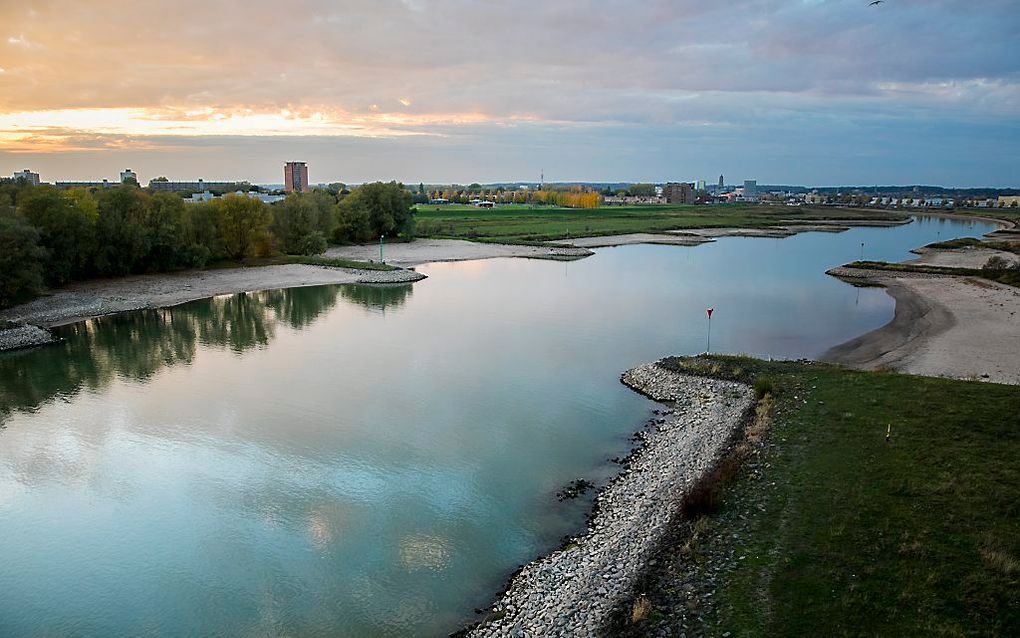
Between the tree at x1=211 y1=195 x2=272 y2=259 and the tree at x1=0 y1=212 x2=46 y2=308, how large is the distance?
1561 cm

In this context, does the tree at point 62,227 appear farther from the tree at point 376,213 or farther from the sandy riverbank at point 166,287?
the tree at point 376,213

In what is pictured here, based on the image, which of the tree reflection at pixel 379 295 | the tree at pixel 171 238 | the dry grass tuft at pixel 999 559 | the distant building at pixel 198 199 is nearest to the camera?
the dry grass tuft at pixel 999 559

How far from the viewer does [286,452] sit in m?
16.0

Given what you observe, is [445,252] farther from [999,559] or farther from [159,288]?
[999,559]

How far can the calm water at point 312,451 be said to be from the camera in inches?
412

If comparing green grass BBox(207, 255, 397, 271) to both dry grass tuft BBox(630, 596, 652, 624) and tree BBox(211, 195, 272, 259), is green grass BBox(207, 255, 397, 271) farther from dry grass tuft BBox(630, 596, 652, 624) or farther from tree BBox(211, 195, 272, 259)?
dry grass tuft BBox(630, 596, 652, 624)

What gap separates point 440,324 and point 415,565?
20197mm

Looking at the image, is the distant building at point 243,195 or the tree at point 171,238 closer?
the tree at point 171,238

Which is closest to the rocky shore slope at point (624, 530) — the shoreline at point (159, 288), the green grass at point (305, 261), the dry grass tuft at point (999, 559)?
the dry grass tuft at point (999, 559)

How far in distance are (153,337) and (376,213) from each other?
39.4 m

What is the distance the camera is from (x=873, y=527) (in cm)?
1015

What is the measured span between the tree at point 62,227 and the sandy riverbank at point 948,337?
37.3 metres

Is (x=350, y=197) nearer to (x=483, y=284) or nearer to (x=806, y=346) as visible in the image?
(x=483, y=284)

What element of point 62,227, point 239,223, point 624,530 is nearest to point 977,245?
point 239,223
